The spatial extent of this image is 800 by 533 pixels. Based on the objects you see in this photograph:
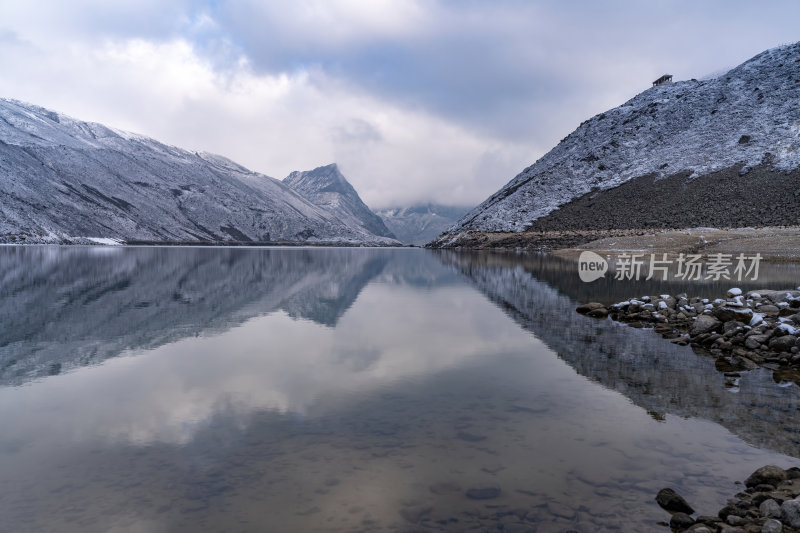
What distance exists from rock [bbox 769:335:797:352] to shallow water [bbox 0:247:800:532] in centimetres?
307

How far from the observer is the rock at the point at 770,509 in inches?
319

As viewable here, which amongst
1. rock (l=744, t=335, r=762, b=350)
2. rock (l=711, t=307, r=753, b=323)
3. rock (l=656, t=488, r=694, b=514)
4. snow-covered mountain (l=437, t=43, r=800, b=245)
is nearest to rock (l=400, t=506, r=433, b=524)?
rock (l=656, t=488, r=694, b=514)

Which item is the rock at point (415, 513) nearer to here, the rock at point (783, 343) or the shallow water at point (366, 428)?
the shallow water at point (366, 428)

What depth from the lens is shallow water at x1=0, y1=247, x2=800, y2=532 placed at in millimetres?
8820

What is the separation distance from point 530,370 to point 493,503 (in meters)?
10.3

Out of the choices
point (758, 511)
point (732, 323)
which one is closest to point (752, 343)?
point (732, 323)

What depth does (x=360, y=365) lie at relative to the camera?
19.5 meters

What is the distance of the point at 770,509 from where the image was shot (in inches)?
323

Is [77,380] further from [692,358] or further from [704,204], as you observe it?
[704,204]

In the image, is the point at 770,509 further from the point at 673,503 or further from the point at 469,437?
the point at 469,437

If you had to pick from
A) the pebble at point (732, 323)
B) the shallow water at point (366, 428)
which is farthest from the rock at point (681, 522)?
the pebble at point (732, 323)

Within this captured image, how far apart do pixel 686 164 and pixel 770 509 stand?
17686 cm

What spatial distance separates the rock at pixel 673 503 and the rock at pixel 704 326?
17630 mm

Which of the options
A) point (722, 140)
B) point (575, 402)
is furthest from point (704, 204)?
point (575, 402)
